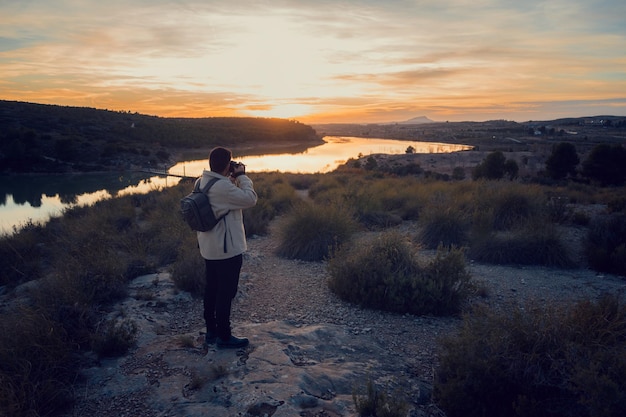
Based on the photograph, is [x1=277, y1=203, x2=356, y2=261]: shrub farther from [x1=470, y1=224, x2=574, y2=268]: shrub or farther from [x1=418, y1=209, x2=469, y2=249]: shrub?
[x1=470, y1=224, x2=574, y2=268]: shrub

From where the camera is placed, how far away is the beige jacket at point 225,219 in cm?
397

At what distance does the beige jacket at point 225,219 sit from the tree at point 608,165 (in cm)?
2425

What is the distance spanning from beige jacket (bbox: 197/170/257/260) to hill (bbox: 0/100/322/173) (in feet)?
114

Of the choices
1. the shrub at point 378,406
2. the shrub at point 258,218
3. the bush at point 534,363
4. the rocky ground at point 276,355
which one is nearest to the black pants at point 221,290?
the rocky ground at point 276,355

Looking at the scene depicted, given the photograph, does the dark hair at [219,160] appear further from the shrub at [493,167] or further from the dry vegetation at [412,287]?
the shrub at [493,167]

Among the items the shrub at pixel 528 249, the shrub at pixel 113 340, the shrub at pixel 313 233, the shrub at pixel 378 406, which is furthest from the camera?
the shrub at pixel 313 233

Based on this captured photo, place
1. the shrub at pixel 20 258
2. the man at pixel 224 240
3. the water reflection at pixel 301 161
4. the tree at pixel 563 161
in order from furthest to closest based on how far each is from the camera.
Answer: the water reflection at pixel 301 161 < the tree at pixel 563 161 < the shrub at pixel 20 258 < the man at pixel 224 240

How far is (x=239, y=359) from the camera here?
13.2 feet

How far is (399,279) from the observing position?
5.73 metres

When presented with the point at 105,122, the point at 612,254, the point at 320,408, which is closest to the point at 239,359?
the point at 320,408

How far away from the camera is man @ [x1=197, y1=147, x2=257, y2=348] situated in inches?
157

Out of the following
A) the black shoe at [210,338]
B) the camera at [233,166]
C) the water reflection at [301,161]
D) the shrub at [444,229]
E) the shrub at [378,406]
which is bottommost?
the black shoe at [210,338]

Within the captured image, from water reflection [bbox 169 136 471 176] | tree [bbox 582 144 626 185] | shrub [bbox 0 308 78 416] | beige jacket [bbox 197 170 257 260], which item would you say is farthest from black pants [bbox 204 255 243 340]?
tree [bbox 582 144 626 185]

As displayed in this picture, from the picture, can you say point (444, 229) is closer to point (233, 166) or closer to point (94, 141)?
point (233, 166)
